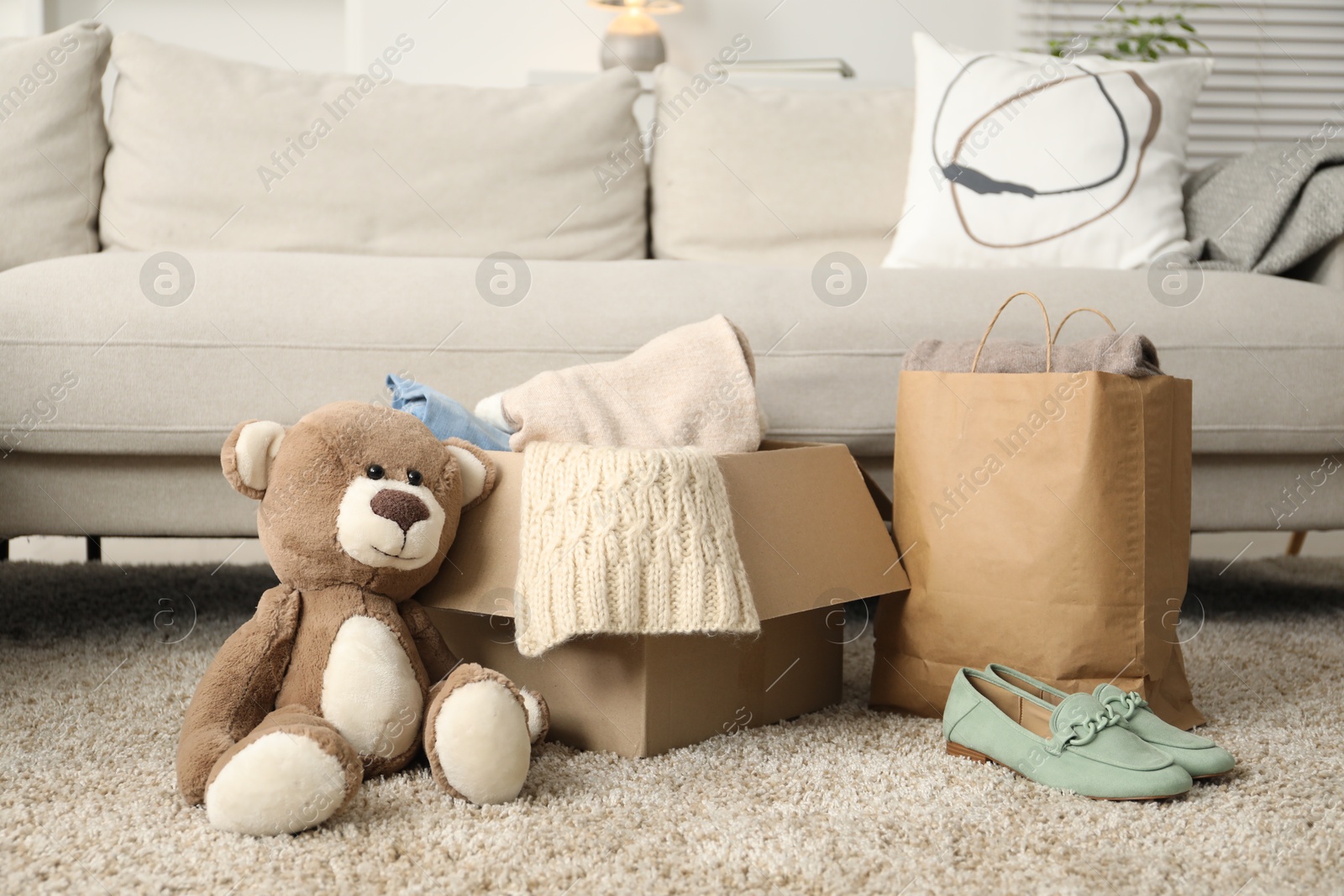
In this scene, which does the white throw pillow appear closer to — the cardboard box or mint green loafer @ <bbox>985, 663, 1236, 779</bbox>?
the cardboard box

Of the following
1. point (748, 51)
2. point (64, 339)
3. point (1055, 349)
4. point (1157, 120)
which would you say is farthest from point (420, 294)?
point (748, 51)

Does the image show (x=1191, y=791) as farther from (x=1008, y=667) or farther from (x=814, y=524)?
(x=814, y=524)

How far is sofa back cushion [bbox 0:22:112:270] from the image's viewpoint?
4.62 ft

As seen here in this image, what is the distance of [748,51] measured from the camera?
268 centimetres

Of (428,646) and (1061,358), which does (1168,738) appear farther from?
(428,646)

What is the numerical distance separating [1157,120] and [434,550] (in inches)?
51.6

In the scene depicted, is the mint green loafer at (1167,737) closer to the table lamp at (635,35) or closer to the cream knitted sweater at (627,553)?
the cream knitted sweater at (627,553)

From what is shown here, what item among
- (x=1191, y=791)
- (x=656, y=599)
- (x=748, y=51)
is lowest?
(x=1191, y=791)

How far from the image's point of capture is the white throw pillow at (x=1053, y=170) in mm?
1478

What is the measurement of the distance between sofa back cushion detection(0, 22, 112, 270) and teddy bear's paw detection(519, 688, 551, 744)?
3.56 feet

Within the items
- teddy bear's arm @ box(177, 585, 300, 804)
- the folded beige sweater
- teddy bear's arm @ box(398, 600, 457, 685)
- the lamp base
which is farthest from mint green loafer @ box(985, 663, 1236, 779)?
the lamp base

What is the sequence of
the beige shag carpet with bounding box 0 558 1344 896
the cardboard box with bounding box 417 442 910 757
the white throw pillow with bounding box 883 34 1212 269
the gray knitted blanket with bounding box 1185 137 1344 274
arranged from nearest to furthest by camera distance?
1. the beige shag carpet with bounding box 0 558 1344 896
2. the cardboard box with bounding box 417 442 910 757
3. the gray knitted blanket with bounding box 1185 137 1344 274
4. the white throw pillow with bounding box 883 34 1212 269

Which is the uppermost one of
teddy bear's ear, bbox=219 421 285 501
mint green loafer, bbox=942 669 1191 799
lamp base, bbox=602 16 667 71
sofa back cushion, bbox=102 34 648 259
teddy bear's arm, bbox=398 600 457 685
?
lamp base, bbox=602 16 667 71

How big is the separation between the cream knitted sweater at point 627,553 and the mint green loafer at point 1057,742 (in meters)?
0.20
